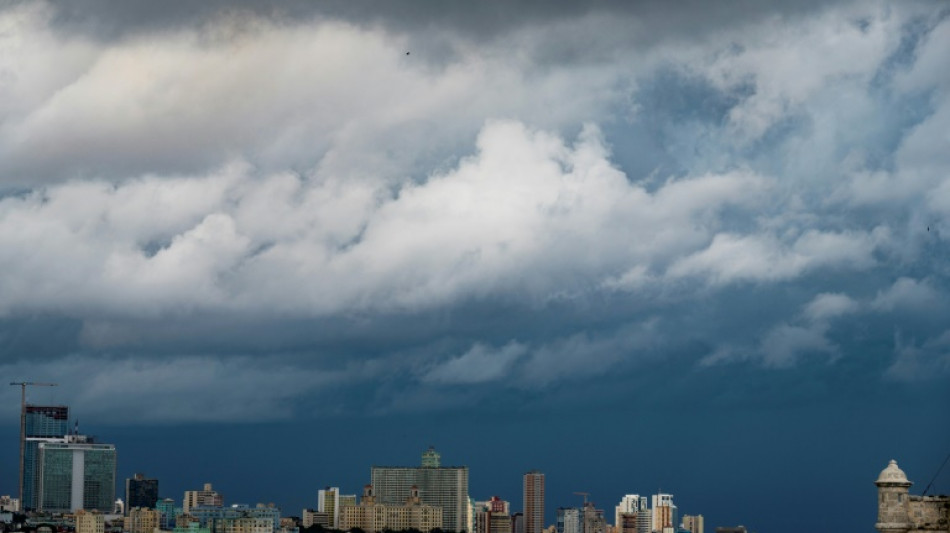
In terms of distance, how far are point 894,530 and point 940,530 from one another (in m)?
0.88

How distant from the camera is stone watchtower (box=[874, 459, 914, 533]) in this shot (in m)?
31.4

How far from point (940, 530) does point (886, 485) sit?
1.25 metres

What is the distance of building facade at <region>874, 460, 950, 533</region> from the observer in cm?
3103

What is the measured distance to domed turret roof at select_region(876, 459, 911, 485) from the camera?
31438 millimetres

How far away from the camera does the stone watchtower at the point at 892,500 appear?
3141cm

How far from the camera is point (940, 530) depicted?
1210 inches

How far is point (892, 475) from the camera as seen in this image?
3150 cm

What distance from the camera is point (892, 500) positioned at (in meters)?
31.5

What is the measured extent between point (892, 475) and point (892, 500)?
429 mm

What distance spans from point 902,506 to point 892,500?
197mm

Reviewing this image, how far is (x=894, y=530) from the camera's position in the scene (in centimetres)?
3133

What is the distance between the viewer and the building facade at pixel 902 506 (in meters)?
31.0

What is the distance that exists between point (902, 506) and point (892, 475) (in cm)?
56

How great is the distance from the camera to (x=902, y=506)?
31469 mm
